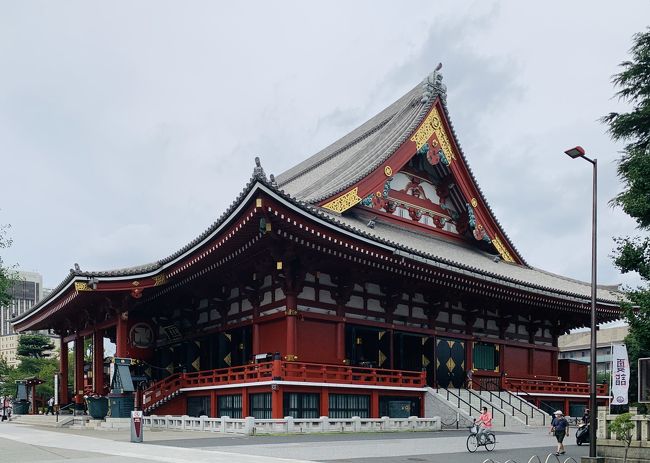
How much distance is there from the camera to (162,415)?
3381 cm

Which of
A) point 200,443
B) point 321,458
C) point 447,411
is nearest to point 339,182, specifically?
point 447,411

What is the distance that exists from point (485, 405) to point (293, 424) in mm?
11067

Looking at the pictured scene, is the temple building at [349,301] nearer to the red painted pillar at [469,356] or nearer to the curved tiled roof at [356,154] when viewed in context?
the red painted pillar at [469,356]

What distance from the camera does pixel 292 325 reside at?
29.7 metres

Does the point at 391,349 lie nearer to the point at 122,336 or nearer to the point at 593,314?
the point at 122,336

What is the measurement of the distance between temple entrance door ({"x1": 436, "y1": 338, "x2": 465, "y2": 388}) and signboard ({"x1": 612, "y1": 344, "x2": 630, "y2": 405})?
15263mm

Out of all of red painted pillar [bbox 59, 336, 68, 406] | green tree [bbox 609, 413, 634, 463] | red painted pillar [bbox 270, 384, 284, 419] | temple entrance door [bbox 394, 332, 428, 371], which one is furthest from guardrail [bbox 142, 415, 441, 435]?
red painted pillar [bbox 59, 336, 68, 406]

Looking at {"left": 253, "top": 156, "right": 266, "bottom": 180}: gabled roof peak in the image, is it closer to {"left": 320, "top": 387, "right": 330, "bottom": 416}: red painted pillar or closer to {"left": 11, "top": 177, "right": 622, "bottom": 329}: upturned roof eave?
{"left": 11, "top": 177, "right": 622, "bottom": 329}: upturned roof eave

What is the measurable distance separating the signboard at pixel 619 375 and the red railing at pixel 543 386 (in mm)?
17203

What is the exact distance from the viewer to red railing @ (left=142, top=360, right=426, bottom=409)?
2823cm

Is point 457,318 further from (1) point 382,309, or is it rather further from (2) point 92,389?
(2) point 92,389

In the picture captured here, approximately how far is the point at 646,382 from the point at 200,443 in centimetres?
1381

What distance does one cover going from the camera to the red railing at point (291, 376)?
2823cm

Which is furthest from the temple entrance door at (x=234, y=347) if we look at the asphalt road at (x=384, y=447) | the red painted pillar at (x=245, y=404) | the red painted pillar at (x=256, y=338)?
the asphalt road at (x=384, y=447)
